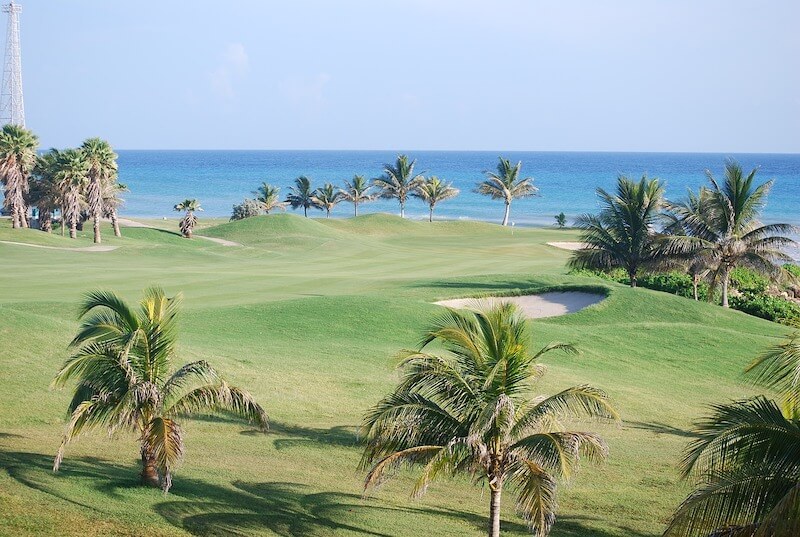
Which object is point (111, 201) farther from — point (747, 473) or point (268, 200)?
point (747, 473)

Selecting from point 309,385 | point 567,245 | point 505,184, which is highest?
point 505,184

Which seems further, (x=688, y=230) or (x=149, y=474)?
(x=688, y=230)

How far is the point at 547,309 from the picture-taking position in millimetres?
37469

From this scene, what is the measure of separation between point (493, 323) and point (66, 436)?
653 cm

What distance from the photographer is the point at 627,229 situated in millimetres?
A: 41906

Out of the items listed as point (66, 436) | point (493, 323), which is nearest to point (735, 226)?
point (493, 323)

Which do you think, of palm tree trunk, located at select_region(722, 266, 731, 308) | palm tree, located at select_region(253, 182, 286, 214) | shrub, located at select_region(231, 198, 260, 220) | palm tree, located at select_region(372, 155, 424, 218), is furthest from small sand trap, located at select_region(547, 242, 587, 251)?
palm tree, located at select_region(253, 182, 286, 214)

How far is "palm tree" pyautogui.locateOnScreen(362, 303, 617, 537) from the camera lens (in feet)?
39.8

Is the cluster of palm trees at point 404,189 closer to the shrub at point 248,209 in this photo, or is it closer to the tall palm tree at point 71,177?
the shrub at point 248,209

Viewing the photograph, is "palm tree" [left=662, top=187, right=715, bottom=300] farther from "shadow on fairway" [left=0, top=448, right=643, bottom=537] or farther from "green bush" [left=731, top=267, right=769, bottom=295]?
"shadow on fairway" [left=0, top=448, right=643, bottom=537]

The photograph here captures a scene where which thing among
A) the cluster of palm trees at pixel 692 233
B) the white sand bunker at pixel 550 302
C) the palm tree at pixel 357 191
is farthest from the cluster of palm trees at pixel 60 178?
the cluster of palm trees at pixel 692 233

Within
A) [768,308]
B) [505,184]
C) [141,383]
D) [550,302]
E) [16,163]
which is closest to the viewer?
[141,383]

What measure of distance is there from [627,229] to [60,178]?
36.5 meters

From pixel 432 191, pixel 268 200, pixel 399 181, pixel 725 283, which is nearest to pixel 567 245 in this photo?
pixel 399 181
